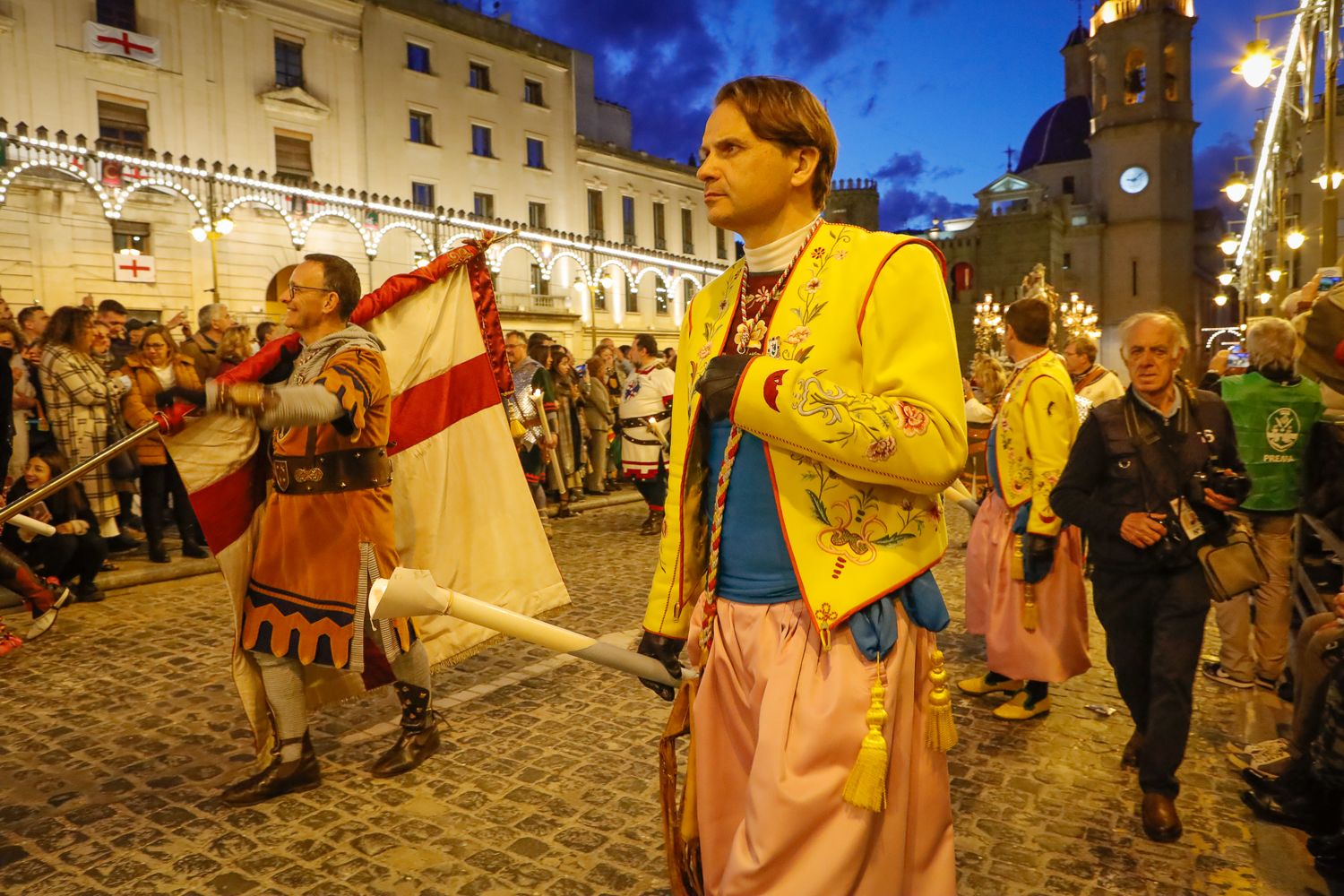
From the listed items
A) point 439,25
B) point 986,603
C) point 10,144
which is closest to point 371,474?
point 986,603

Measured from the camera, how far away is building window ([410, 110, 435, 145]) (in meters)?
33.2

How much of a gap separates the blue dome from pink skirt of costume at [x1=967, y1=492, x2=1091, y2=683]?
7493 cm

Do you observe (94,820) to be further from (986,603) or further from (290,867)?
(986,603)

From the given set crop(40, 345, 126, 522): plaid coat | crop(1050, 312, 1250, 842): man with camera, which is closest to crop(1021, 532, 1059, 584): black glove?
crop(1050, 312, 1250, 842): man with camera

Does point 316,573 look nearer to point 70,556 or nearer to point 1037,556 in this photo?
point 1037,556

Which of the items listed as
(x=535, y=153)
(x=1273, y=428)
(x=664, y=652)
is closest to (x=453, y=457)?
(x=664, y=652)

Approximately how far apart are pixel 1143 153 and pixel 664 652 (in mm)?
64222

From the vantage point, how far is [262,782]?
374 cm

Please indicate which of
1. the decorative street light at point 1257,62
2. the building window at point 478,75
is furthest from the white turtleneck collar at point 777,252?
the building window at point 478,75

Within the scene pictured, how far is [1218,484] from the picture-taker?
3.48 m

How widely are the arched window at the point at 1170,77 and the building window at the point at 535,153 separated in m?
40.2

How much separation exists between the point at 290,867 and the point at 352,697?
3.19 feet

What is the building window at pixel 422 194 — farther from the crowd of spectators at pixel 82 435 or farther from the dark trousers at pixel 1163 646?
the dark trousers at pixel 1163 646

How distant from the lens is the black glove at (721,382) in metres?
1.91
